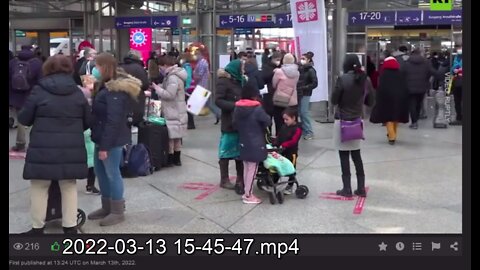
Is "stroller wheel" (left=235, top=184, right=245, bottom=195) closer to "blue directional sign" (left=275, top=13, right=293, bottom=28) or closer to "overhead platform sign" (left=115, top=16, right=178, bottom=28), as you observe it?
"blue directional sign" (left=275, top=13, right=293, bottom=28)

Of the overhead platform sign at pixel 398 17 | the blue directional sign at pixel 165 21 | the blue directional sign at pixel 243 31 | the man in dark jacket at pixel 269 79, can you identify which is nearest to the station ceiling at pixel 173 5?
the overhead platform sign at pixel 398 17

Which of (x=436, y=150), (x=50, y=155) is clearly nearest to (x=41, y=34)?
(x=436, y=150)

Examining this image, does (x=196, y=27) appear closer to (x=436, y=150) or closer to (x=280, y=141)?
(x=436, y=150)

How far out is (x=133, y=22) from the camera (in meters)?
18.6

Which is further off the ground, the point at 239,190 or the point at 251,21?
the point at 251,21

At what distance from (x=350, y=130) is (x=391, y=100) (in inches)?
160

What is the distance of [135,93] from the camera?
17.6ft

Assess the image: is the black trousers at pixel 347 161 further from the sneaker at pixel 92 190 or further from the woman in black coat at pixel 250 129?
the sneaker at pixel 92 190

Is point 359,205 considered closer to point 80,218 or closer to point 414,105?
point 80,218

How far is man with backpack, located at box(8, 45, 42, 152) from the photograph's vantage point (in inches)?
349

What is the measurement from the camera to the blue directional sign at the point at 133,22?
59.3ft

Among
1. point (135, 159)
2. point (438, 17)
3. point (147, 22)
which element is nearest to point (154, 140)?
point (135, 159)

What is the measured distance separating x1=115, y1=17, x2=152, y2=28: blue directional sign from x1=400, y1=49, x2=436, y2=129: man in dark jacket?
931 cm

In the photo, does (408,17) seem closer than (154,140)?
No
